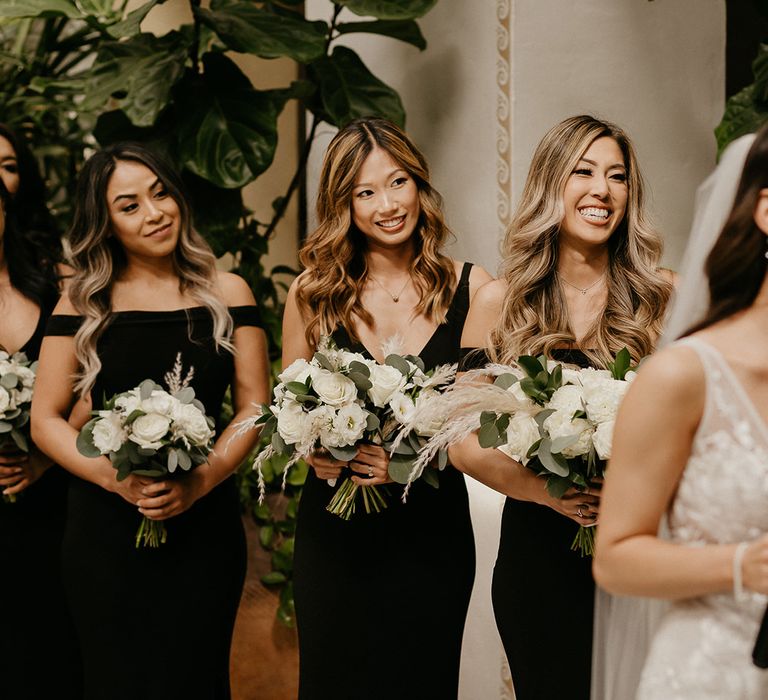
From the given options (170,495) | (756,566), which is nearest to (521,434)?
(756,566)

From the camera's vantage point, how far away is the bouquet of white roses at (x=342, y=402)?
253cm

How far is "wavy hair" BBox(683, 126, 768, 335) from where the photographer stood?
4.83 feet

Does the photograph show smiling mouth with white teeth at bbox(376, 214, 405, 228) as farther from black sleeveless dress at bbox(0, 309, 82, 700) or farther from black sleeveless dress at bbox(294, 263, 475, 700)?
black sleeveless dress at bbox(0, 309, 82, 700)

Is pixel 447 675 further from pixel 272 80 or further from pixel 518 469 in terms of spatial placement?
pixel 272 80

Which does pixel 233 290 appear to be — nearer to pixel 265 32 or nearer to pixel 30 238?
pixel 30 238

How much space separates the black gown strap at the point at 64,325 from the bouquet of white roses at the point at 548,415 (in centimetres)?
134

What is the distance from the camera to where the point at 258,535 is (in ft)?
15.8

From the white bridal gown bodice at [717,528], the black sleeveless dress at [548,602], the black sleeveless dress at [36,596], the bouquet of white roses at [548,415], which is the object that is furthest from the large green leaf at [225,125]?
the white bridal gown bodice at [717,528]

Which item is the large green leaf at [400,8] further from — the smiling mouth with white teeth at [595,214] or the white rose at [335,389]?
the white rose at [335,389]

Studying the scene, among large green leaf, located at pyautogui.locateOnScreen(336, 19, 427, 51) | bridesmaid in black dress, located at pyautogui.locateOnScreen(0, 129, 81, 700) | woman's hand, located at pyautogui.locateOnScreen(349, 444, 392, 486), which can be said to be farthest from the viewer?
large green leaf, located at pyautogui.locateOnScreen(336, 19, 427, 51)

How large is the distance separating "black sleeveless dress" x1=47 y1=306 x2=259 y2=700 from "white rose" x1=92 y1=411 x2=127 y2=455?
27 centimetres

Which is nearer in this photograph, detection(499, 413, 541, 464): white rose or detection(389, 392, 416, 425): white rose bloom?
detection(499, 413, 541, 464): white rose

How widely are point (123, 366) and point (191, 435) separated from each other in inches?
16.3

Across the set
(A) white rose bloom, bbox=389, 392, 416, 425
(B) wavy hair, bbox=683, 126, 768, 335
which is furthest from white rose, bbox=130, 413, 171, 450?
(B) wavy hair, bbox=683, 126, 768, 335
